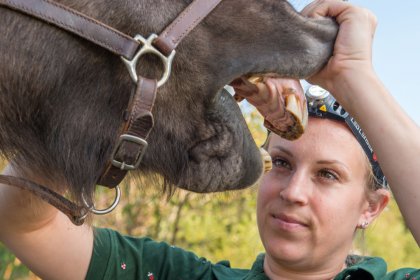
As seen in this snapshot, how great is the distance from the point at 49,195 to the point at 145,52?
0.52m

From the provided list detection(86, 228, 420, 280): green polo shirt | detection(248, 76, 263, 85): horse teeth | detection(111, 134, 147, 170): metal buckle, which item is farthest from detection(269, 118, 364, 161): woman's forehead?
detection(111, 134, 147, 170): metal buckle


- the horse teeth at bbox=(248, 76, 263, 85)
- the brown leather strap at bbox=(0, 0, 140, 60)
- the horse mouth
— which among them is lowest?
the horse mouth

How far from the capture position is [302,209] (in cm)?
276

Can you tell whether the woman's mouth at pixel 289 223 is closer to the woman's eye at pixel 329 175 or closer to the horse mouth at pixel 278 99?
the woman's eye at pixel 329 175

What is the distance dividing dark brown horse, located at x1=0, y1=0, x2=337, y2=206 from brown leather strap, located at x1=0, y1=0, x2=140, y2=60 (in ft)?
0.09

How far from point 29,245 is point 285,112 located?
1119 mm

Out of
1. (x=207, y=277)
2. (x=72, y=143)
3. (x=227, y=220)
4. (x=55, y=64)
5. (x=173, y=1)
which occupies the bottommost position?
(x=227, y=220)

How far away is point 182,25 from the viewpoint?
201 centimetres

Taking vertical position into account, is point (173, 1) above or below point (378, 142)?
above

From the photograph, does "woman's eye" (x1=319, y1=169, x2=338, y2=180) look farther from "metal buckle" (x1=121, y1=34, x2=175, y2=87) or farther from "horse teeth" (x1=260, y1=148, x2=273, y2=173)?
"metal buckle" (x1=121, y1=34, x2=175, y2=87)

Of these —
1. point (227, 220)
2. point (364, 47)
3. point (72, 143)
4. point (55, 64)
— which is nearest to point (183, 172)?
point (72, 143)

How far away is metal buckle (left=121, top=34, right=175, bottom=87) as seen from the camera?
1993mm

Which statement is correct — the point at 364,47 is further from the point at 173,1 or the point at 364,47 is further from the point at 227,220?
the point at 227,220

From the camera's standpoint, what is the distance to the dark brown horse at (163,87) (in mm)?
2012
